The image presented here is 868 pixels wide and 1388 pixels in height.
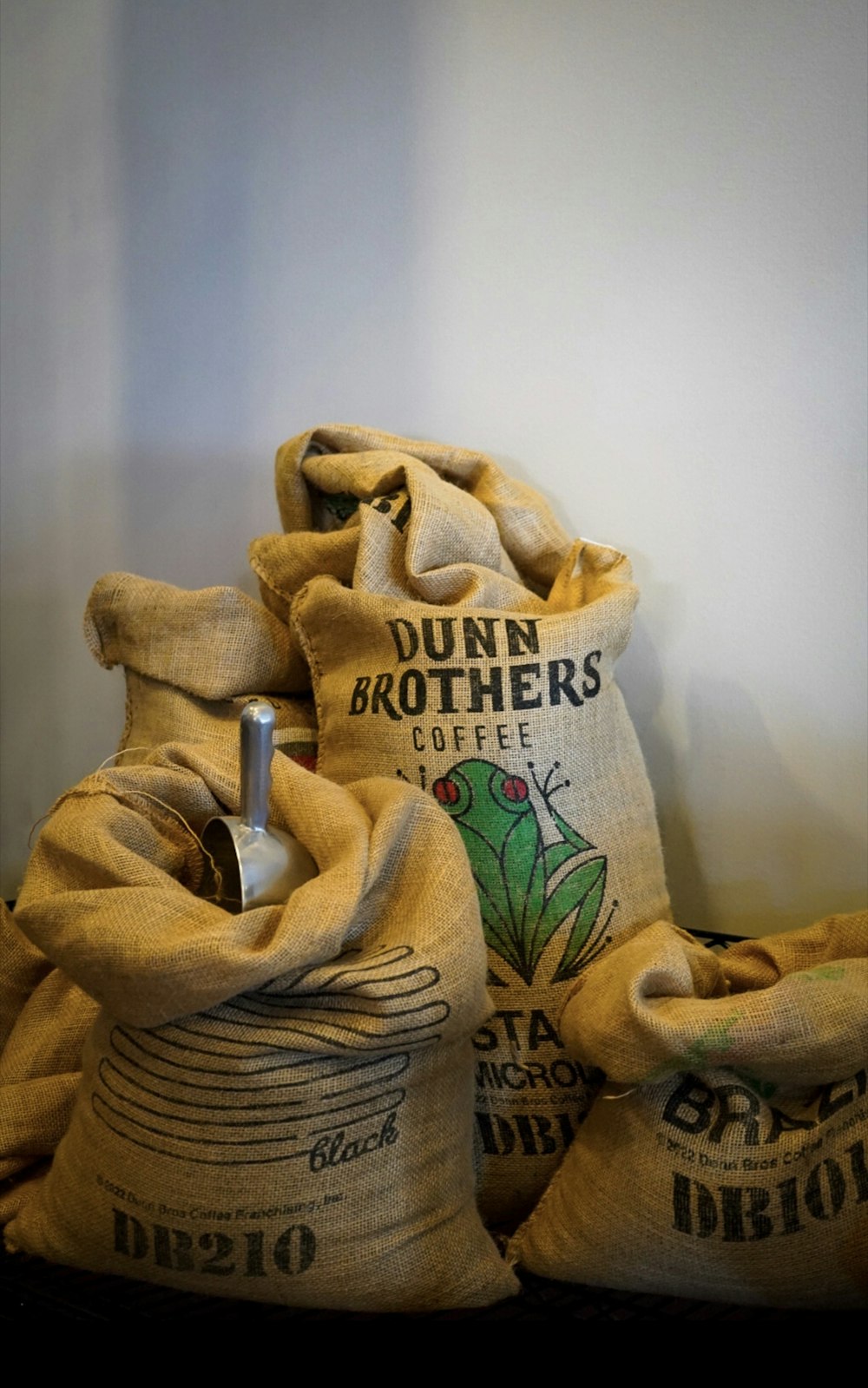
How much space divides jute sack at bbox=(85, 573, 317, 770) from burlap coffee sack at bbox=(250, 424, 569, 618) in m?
0.05

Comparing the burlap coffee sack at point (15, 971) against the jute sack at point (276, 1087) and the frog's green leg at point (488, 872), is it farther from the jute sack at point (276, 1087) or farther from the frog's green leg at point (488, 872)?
the frog's green leg at point (488, 872)

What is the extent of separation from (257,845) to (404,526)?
0.32 metres

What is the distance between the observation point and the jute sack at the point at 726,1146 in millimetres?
644

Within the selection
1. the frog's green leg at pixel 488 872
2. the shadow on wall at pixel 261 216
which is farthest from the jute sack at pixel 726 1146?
the shadow on wall at pixel 261 216

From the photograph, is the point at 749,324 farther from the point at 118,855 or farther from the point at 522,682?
the point at 118,855

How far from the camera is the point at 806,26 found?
922 millimetres

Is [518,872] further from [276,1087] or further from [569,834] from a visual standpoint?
[276,1087]

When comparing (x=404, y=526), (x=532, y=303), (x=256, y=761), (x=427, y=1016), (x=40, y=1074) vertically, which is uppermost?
(x=532, y=303)

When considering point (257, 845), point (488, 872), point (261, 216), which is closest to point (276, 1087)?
point (257, 845)

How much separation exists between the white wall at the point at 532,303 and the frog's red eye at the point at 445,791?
1.04 ft

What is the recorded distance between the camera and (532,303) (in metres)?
1.04

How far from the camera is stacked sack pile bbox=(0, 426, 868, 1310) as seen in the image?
2.01 ft

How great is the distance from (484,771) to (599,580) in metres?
Answer: 0.21

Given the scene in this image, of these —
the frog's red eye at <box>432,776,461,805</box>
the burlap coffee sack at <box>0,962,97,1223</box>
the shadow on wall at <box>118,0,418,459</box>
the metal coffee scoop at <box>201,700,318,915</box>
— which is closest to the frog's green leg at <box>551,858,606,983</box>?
the frog's red eye at <box>432,776,461,805</box>
